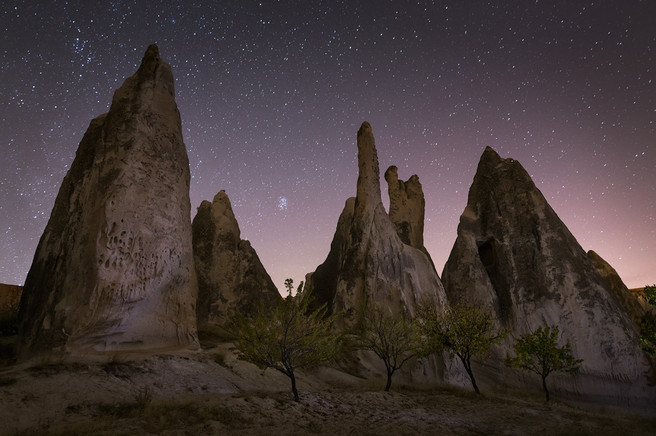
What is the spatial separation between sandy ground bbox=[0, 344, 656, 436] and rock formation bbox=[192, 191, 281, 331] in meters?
7.30

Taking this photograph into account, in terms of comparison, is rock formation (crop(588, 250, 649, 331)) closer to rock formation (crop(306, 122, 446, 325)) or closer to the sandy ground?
rock formation (crop(306, 122, 446, 325))

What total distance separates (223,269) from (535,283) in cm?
2082

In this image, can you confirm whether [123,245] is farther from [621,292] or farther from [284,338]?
[621,292]

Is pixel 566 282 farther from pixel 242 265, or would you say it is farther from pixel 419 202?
pixel 242 265

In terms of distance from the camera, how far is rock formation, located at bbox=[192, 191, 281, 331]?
74.4ft

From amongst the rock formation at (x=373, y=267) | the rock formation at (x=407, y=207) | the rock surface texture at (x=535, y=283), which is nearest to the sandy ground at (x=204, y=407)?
the rock formation at (x=373, y=267)

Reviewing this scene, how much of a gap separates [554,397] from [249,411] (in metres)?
19.3

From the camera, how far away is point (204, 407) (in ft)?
30.2

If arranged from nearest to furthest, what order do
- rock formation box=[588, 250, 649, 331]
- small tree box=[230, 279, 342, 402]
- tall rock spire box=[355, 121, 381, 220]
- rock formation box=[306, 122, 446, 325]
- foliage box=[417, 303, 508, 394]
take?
small tree box=[230, 279, 342, 402], foliage box=[417, 303, 508, 394], rock formation box=[306, 122, 446, 325], tall rock spire box=[355, 121, 381, 220], rock formation box=[588, 250, 649, 331]

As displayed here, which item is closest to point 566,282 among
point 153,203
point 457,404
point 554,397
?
point 554,397

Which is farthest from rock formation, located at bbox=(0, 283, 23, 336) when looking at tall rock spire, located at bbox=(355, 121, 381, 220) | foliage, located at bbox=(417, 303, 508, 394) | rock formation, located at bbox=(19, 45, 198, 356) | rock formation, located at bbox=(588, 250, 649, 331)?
rock formation, located at bbox=(588, 250, 649, 331)

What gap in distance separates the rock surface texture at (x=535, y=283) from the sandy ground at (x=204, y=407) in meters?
10.7

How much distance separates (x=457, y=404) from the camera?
14008mm

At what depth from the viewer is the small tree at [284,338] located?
11625 mm
